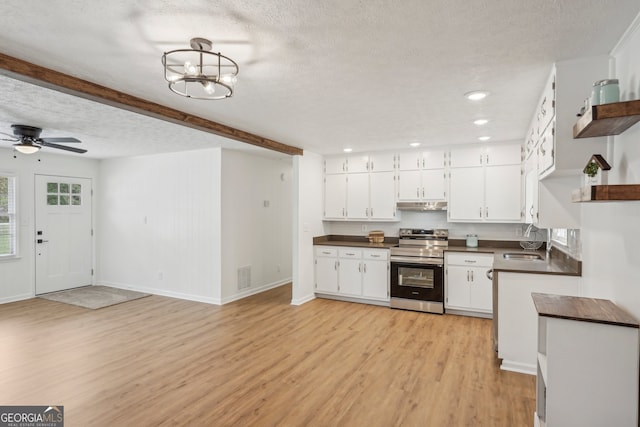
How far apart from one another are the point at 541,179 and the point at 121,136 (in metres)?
4.93

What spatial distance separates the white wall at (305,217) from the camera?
5484mm

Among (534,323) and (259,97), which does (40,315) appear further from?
(534,323)

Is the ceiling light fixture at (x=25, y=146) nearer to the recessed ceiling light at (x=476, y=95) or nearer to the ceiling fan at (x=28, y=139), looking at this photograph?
the ceiling fan at (x=28, y=139)

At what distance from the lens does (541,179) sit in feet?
9.25

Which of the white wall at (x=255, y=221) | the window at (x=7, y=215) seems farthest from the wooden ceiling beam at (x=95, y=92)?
the window at (x=7, y=215)

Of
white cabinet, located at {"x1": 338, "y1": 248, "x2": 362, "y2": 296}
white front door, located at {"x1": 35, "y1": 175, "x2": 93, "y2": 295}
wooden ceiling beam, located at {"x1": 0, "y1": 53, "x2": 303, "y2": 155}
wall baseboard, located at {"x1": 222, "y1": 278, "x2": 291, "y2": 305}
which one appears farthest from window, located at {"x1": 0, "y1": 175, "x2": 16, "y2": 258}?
white cabinet, located at {"x1": 338, "y1": 248, "x2": 362, "y2": 296}

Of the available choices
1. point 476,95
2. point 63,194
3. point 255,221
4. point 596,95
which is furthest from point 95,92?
point 63,194

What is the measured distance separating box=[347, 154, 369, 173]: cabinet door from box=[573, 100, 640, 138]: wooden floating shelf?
12.6 feet

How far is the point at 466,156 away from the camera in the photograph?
5059mm

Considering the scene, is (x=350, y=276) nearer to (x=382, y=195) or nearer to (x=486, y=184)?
(x=382, y=195)

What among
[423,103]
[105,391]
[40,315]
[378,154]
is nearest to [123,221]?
[40,315]

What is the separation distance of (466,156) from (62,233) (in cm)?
712

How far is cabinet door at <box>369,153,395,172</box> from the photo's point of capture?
18.2 feet

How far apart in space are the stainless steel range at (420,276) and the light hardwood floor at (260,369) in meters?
0.19
